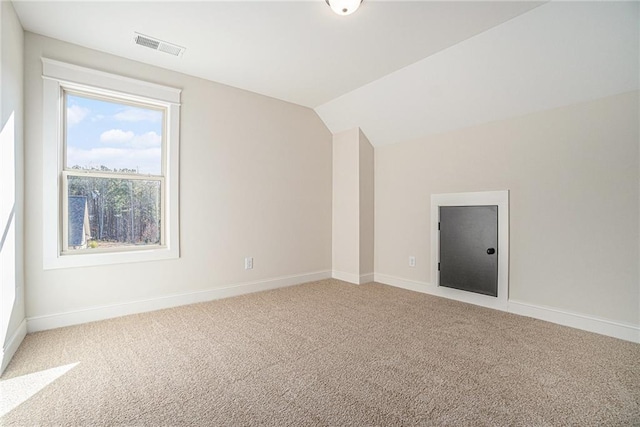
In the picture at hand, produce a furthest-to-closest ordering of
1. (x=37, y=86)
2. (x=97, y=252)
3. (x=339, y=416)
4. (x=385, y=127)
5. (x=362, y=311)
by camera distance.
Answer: (x=385, y=127), (x=362, y=311), (x=97, y=252), (x=37, y=86), (x=339, y=416)

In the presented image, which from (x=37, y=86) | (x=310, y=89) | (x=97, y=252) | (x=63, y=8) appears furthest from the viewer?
(x=310, y=89)

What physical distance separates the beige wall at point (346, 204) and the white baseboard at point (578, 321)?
1.91 meters

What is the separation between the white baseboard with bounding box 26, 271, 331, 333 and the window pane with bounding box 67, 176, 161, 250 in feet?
1.90

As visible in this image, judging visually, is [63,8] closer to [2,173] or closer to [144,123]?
[144,123]

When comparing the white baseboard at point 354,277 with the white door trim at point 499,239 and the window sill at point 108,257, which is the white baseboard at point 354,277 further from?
the window sill at point 108,257

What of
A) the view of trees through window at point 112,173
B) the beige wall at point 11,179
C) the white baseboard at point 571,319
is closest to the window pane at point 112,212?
the view of trees through window at point 112,173

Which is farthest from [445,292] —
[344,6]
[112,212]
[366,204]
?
[112,212]

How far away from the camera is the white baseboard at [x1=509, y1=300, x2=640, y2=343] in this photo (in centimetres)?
236

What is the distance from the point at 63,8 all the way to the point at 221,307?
2.78m

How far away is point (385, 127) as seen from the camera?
3.99 metres

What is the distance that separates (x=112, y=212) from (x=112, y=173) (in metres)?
0.38

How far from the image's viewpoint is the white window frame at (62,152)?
8.38 feet

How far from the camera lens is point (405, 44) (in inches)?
106

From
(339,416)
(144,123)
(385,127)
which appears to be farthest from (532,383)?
(144,123)
